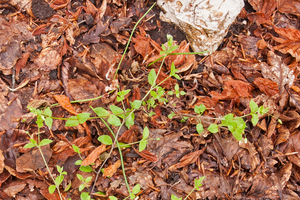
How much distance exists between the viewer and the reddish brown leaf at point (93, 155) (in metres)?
1.75

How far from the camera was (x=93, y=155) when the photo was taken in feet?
5.89

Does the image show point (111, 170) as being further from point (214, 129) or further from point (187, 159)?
point (214, 129)

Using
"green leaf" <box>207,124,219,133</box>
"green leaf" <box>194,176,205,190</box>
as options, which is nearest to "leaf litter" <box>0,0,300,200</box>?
"green leaf" <box>194,176,205,190</box>

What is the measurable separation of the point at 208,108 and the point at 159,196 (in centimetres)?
95

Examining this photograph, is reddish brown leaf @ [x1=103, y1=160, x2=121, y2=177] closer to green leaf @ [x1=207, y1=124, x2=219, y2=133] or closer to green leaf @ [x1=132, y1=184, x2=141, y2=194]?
green leaf @ [x1=132, y1=184, x2=141, y2=194]

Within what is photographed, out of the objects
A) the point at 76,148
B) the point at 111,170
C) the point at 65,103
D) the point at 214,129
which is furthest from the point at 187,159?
the point at 65,103

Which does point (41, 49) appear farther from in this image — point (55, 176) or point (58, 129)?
point (55, 176)

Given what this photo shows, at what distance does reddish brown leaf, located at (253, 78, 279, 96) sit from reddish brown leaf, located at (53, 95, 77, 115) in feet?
6.05

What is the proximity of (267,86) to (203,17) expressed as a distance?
97 cm

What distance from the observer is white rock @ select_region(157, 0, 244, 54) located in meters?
2.05

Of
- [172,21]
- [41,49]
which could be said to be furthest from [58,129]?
[172,21]

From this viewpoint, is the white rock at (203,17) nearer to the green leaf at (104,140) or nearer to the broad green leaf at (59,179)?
the green leaf at (104,140)

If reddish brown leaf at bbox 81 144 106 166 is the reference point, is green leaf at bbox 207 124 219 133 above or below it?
above

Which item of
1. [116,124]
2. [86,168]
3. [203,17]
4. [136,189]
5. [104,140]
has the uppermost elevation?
[203,17]
